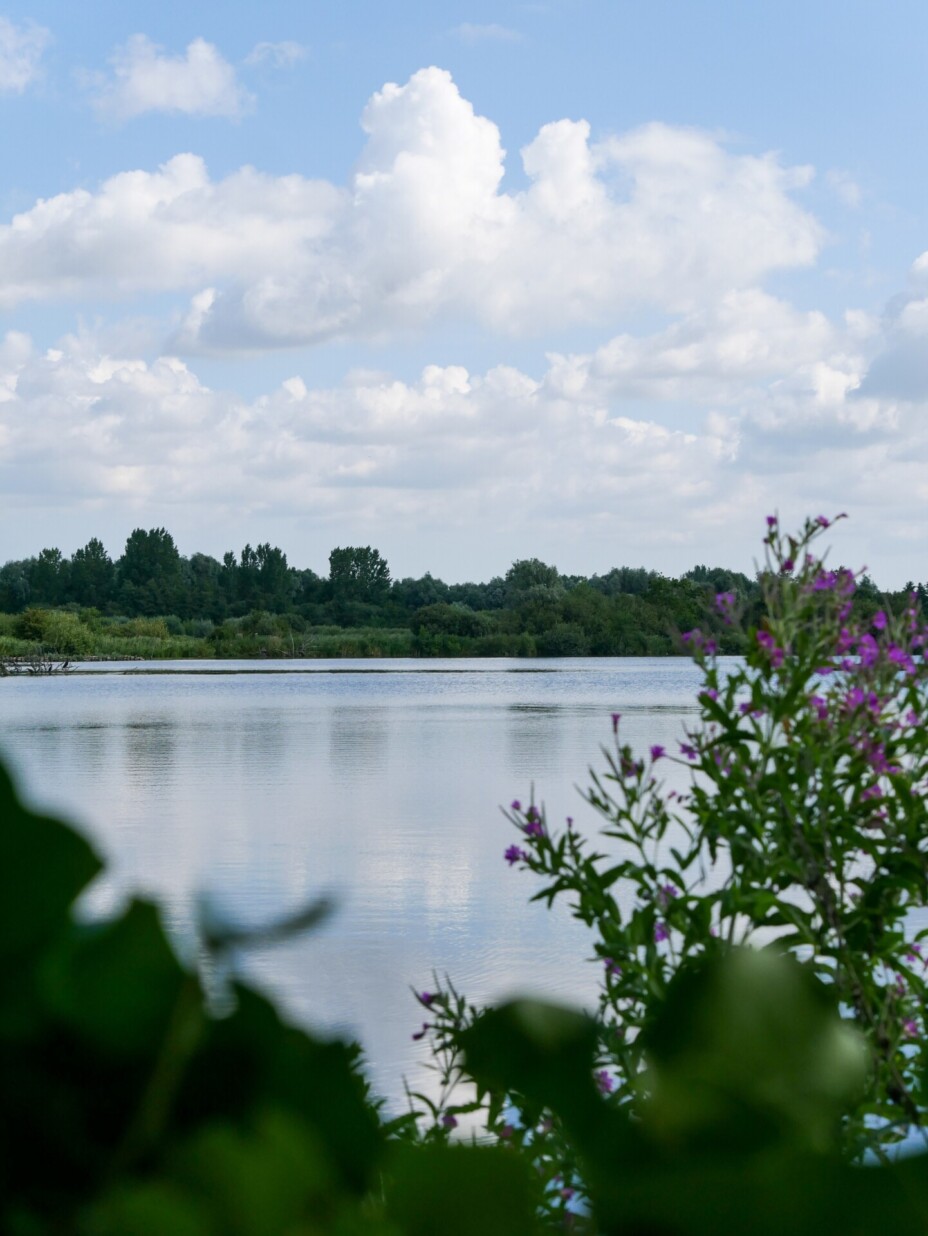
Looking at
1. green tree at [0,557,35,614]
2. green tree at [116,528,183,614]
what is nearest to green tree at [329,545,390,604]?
green tree at [116,528,183,614]

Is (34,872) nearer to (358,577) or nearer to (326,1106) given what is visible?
(326,1106)

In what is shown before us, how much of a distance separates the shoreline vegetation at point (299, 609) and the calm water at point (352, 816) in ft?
95.9

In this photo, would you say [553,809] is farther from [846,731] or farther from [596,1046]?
A: [596,1046]

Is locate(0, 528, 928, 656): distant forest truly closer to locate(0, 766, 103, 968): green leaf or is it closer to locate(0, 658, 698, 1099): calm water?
locate(0, 658, 698, 1099): calm water

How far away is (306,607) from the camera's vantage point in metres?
79.1

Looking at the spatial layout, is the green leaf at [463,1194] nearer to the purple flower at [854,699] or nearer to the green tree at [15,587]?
the purple flower at [854,699]

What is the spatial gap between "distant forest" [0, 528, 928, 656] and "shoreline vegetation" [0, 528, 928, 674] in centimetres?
7

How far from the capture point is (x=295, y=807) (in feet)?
42.3

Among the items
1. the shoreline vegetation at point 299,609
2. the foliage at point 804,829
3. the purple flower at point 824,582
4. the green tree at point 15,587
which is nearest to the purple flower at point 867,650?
the foliage at point 804,829

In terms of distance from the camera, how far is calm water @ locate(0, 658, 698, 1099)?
670 cm

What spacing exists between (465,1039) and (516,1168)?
10cm

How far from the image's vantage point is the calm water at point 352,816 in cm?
670

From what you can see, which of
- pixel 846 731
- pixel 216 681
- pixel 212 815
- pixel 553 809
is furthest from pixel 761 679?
pixel 216 681

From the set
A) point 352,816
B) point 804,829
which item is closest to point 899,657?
point 804,829
